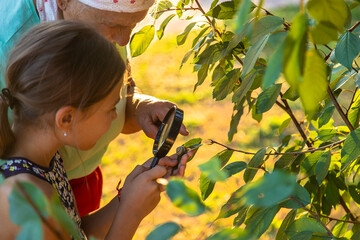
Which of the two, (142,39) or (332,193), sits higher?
(142,39)

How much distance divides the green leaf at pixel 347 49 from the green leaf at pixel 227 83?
16.2 inches

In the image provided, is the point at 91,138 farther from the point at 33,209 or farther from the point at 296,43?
the point at 296,43

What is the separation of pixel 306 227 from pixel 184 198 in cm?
73

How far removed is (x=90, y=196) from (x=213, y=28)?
951 mm

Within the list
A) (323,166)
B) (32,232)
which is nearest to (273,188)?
(32,232)

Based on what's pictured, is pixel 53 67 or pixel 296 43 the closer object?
pixel 296 43

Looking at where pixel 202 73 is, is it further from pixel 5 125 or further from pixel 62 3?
pixel 5 125

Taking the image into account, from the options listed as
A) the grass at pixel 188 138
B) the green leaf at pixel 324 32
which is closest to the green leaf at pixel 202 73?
the green leaf at pixel 324 32

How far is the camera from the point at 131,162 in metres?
4.20

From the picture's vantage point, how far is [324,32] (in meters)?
0.72

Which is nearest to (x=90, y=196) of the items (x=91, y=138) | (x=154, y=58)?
(x=91, y=138)

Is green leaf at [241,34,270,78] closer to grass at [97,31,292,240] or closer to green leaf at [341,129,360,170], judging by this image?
green leaf at [341,129,360,170]

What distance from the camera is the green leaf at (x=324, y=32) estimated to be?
0.59m

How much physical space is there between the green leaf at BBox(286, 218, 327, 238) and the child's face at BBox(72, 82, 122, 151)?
0.57m
